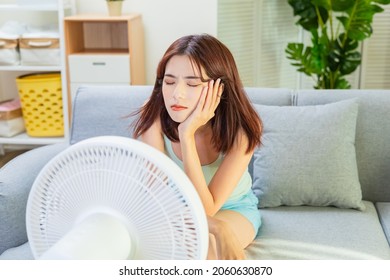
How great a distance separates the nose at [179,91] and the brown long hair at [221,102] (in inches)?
1.4

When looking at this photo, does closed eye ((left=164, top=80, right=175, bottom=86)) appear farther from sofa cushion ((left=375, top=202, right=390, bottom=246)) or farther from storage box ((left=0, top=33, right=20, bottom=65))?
storage box ((left=0, top=33, right=20, bottom=65))

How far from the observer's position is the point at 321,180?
51.1 inches

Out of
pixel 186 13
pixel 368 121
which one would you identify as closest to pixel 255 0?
pixel 186 13

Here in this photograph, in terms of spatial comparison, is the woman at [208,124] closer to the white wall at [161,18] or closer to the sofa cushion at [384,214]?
the sofa cushion at [384,214]

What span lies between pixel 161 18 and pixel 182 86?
5.96ft

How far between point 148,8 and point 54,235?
2.06m

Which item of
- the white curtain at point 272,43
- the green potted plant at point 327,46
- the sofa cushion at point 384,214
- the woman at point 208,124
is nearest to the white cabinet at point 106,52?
the white curtain at point 272,43

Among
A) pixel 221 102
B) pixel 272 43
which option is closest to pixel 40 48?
pixel 272 43

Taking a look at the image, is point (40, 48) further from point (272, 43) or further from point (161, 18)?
point (272, 43)

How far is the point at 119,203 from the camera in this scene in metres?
0.51
